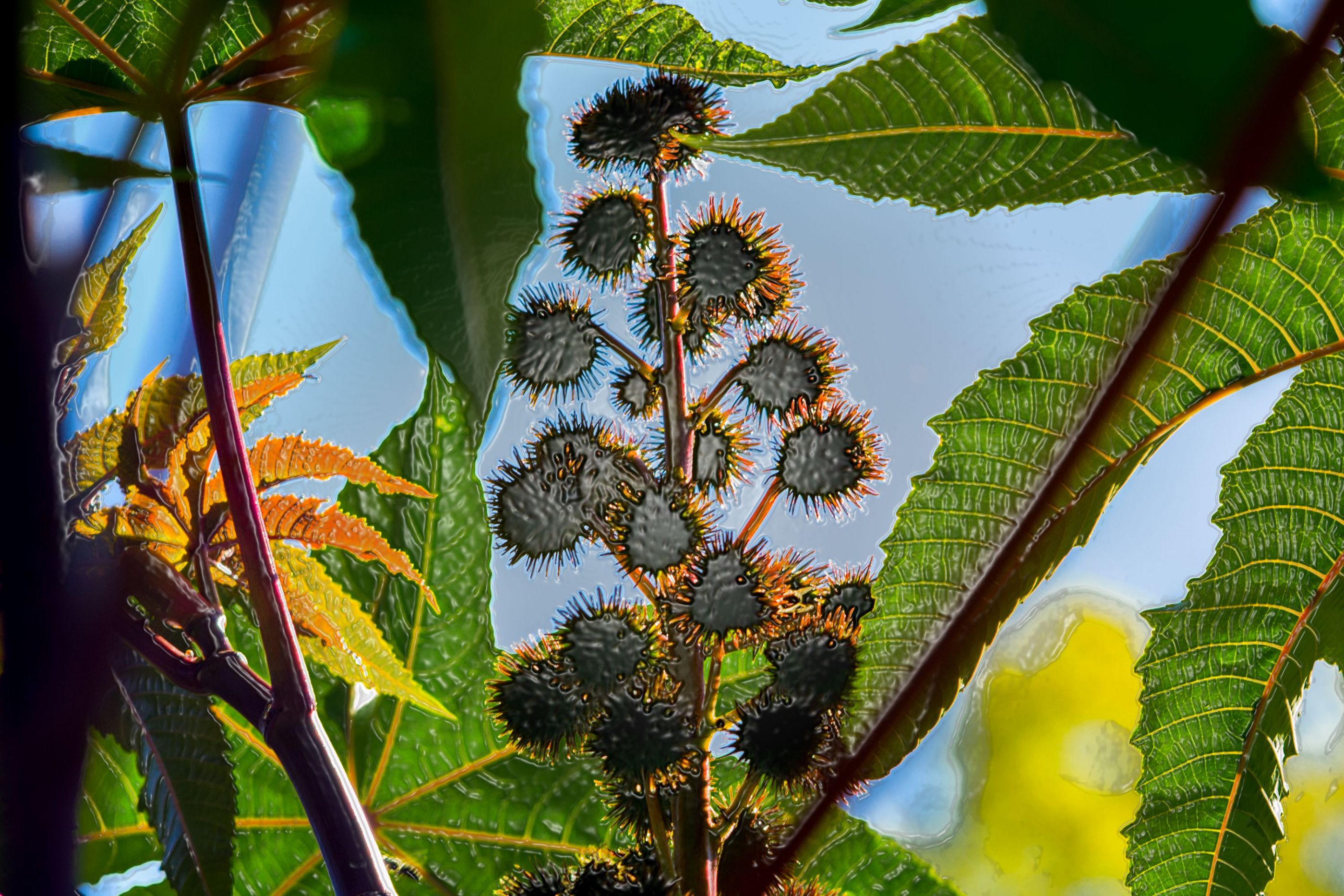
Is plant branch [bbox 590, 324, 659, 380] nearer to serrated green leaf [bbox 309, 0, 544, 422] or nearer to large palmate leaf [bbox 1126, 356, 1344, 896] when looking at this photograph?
serrated green leaf [bbox 309, 0, 544, 422]

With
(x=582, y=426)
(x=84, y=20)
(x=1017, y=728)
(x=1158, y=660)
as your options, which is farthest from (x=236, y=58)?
(x=1017, y=728)

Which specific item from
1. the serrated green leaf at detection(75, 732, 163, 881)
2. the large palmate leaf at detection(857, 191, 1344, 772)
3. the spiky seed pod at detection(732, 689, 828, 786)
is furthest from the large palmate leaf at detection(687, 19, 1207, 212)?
the serrated green leaf at detection(75, 732, 163, 881)

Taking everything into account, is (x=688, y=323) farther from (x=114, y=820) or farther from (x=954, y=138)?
(x=114, y=820)

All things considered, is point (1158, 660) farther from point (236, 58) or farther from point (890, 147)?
point (236, 58)

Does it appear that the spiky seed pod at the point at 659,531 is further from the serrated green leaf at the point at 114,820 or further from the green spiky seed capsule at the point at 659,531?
the serrated green leaf at the point at 114,820

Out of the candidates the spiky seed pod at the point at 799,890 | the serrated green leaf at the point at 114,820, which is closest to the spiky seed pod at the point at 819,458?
the spiky seed pod at the point at 799,890
